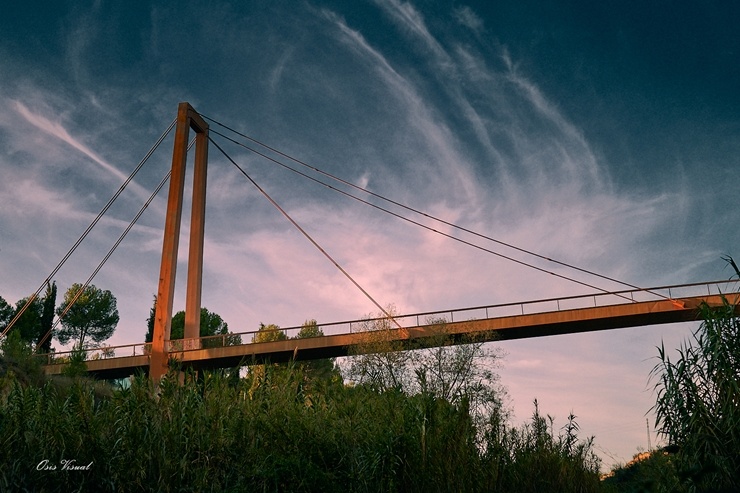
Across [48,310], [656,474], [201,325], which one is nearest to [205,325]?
[201,325]

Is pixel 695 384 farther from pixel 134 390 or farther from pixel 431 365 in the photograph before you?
pixel 431 365

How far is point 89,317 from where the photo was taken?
62.4 meters

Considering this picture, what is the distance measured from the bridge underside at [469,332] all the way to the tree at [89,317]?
27753 mm

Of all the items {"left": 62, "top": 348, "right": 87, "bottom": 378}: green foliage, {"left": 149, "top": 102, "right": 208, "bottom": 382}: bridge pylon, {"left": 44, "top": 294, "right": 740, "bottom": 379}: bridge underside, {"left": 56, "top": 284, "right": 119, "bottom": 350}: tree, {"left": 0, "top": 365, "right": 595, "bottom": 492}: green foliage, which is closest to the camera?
{"left": 0, "top": 365, "right": 595, "bottom": 492}: green foliage

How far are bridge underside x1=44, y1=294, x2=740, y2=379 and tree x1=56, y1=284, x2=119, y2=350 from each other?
91.1ft

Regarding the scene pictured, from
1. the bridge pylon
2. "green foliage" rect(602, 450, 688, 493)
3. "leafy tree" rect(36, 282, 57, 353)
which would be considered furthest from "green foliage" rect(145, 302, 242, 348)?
"green foliage" rect(602, 450, 688, 493)

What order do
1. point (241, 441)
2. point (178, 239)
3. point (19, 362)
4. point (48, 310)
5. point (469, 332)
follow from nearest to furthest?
point (241, 441) → point (19, 362) → point (178, 239) → point (469, 332) → point (48, 310)

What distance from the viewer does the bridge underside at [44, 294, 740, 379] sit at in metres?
31.0

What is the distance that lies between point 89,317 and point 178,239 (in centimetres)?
3732

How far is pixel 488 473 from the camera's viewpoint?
9.58 meters

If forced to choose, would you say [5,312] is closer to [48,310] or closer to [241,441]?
[48,310]

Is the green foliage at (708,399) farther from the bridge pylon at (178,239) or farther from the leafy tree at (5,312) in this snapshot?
the leafy tree at (5,312)

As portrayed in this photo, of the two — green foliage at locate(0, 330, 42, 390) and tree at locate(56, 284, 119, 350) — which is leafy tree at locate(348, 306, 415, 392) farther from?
tree at locate(56, 284, 119, 350)

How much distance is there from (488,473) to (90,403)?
570 centimetres
